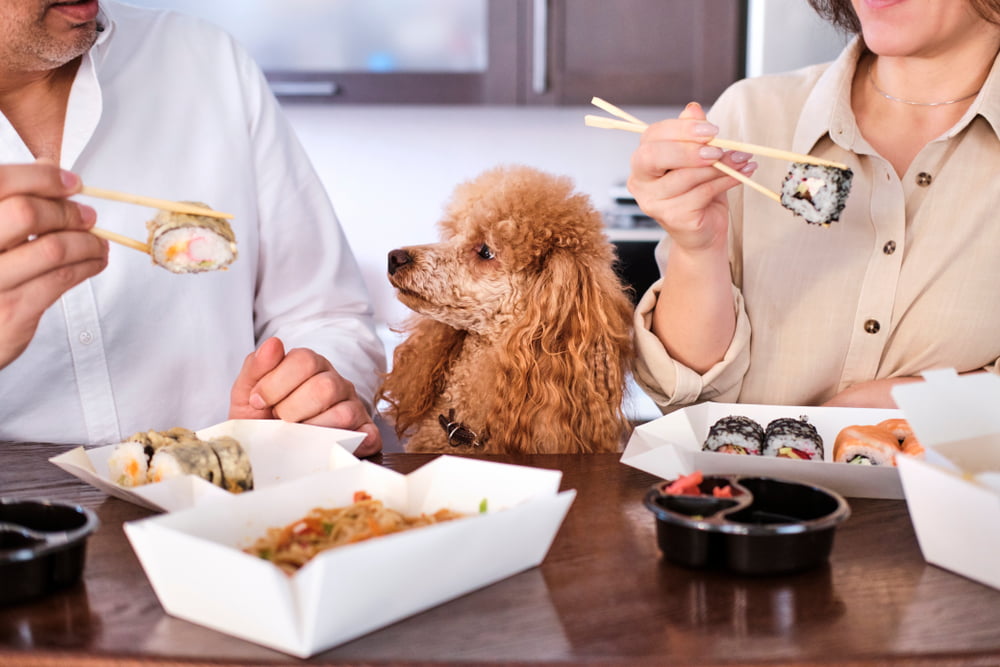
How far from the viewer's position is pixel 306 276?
1.71 m

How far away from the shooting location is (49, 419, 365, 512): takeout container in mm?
906

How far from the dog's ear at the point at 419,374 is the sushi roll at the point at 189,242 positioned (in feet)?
→ 1.38

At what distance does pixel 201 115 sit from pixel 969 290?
125cm

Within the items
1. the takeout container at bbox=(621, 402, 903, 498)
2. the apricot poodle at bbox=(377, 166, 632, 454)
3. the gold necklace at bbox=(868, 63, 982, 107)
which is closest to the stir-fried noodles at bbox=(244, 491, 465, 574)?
the takeout container at bbox=(621, 402, 903, 498)

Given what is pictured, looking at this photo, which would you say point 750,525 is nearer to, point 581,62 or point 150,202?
point 150,202

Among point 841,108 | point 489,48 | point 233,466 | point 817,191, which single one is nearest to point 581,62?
point 489,48

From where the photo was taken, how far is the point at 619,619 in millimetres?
709

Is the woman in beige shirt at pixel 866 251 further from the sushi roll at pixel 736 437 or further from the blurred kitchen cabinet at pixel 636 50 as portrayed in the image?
the blurred kitchen cabinet at pixel 636 50

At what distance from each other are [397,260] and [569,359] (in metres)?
0.30

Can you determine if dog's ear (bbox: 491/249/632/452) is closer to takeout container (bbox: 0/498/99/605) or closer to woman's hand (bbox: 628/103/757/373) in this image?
woman's hand (bbox: 628/103/757/373)

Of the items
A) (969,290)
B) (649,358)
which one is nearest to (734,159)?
(649,358)

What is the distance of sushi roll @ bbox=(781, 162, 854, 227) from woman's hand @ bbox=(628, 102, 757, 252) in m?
0.08

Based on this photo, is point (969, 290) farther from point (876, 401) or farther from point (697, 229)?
point (697, 229)

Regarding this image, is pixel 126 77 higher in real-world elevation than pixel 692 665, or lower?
higher
